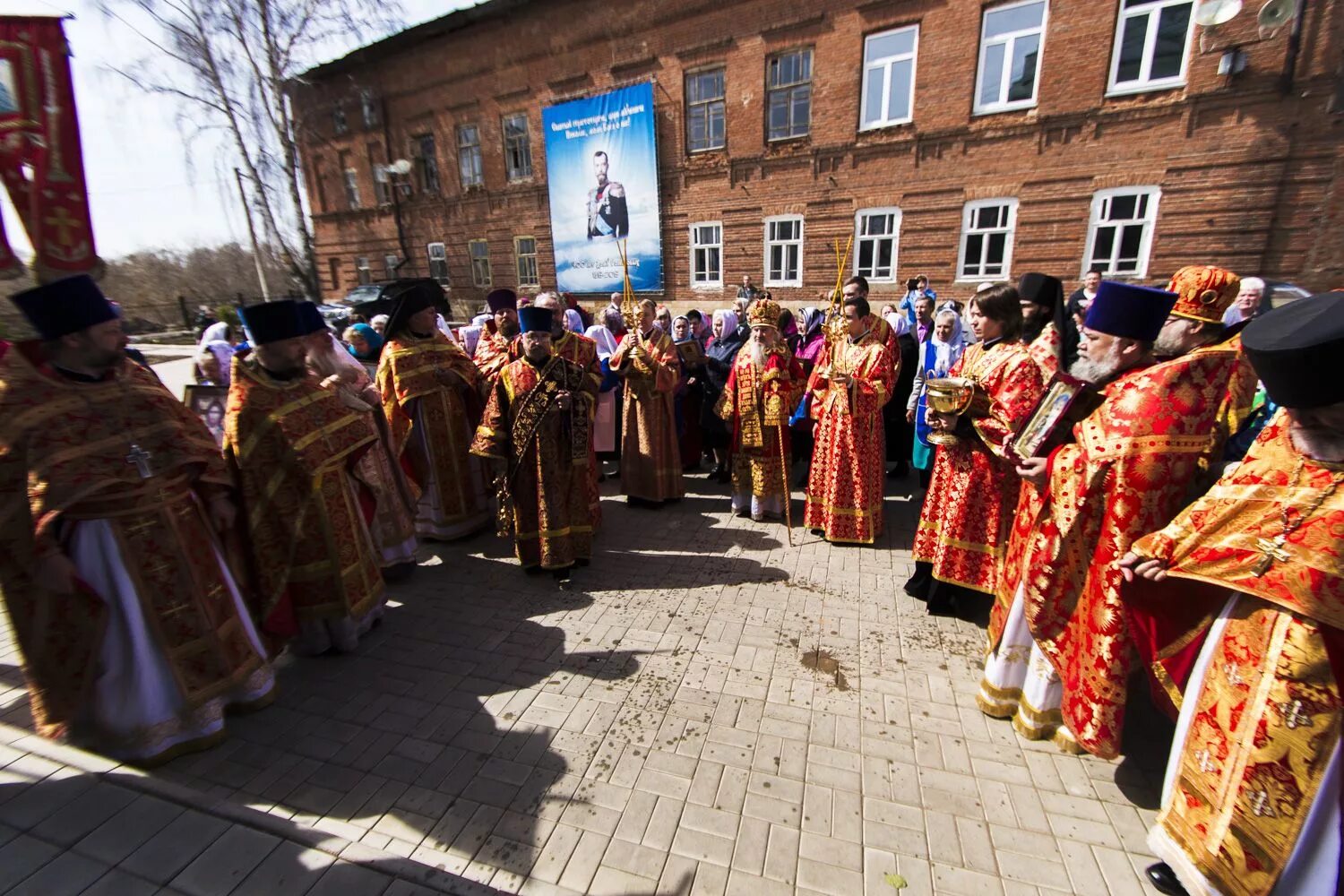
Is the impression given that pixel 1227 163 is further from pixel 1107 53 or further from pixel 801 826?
pixel 801 826

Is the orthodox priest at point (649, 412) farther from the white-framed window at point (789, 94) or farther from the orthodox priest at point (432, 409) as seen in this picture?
the white-framed window at point (789, 94)

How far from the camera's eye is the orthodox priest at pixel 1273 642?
171cm

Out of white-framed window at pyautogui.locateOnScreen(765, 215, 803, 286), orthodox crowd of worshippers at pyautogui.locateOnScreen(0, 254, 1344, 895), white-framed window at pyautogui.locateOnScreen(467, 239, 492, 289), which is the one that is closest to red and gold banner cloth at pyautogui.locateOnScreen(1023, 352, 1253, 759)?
orthodox crowd of worshippers at pyautogui.locateOnScreen(0, 254, 1344, 895)

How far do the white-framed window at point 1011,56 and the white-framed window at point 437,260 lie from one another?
19.9m

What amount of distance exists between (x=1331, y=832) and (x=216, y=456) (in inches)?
193

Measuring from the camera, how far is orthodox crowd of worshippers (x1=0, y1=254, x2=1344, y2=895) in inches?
72.6

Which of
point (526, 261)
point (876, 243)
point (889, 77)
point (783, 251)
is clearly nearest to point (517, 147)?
point (526, 261)

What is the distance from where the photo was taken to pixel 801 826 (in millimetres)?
2518

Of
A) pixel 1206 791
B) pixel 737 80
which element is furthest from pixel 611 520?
pixel 737 80

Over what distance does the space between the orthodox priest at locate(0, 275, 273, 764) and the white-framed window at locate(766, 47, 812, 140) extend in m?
16.6

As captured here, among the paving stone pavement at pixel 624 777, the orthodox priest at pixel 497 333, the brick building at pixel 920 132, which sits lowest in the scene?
the paving stone pavement at pixel 624 777

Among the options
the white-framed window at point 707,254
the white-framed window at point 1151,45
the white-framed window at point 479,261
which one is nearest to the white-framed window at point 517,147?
the white-framed window at point 479,261

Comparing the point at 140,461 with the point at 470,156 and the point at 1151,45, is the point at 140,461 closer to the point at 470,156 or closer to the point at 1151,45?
Result: the point at 1151,45

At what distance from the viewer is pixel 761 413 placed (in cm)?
572
